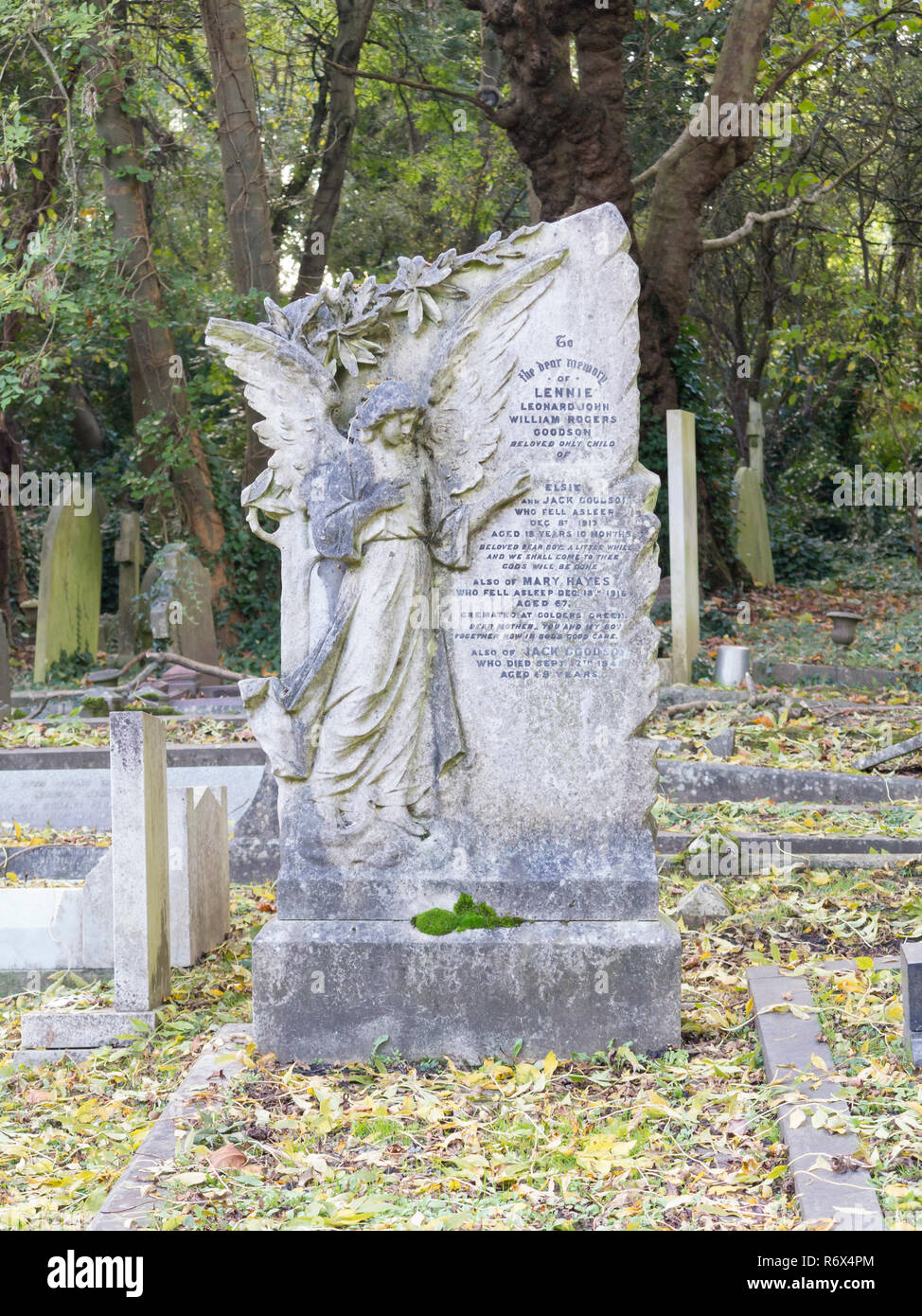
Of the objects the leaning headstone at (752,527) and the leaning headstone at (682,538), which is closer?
the leaning headstone at (682,538)

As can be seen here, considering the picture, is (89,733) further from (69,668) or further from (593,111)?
(593,111)

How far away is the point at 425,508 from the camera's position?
5.11m

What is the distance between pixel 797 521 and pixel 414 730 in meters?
16.6

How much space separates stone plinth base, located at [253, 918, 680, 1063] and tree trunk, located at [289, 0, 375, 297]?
11728 mm

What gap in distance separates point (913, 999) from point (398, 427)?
262 cm

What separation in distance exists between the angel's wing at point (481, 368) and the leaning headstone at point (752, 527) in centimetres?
1200

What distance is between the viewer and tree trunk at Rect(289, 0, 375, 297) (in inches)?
602

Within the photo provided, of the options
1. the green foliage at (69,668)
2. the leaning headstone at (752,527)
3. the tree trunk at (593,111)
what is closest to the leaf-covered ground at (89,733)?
the green foliage at (69,668)

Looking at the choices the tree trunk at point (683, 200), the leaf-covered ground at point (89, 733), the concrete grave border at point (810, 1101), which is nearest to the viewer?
the concrete grave border at point (810, 1101)

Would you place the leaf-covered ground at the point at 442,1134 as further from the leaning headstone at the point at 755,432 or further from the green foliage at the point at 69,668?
the leaning headstone at the point at 755,432

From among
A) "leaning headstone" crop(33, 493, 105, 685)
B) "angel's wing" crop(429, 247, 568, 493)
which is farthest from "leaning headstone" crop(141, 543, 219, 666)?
"angel's wing" crop(429, 247, 568, 493)

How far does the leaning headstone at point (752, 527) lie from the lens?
662 inches

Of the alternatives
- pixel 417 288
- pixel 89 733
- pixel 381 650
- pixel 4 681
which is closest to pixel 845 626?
pixel 89 733
